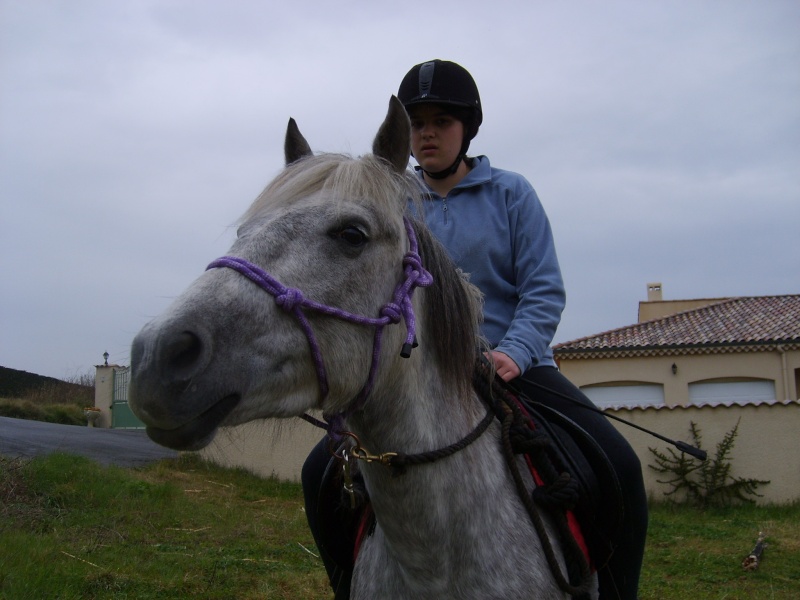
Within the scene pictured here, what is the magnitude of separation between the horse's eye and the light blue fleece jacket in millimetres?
877

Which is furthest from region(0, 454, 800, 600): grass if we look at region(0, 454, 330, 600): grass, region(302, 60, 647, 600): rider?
region(302, 60, 647, 600): rider

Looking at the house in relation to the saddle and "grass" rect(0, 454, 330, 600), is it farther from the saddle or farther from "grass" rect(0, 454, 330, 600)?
the saddle

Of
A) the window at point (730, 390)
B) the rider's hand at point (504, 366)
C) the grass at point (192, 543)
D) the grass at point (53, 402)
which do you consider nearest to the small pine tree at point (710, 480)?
the grass at point (192, 543)

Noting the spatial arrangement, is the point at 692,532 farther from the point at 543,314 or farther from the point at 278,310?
the point at 278,310

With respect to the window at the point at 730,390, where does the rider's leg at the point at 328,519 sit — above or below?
below

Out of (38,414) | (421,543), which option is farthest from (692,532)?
(38,414)

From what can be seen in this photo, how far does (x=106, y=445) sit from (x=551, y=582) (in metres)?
13.4

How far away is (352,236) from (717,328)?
1022 inches

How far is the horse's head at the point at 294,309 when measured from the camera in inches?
62.3

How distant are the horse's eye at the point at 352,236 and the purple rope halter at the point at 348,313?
0.56 feet

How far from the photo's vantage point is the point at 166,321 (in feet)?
5.10

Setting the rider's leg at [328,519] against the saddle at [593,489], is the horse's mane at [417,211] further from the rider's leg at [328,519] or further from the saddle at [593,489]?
the rider's leg at [328,519]

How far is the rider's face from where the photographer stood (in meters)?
3.04

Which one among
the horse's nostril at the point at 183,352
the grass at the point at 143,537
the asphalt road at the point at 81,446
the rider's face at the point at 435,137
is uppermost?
the rider's face at the point at 435,137
